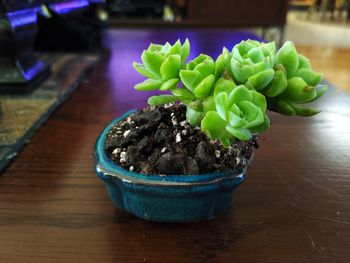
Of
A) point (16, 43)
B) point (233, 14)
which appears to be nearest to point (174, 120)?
point (16, 43)

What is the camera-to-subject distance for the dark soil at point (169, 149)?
0.32m

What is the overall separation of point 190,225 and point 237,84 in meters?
0.14

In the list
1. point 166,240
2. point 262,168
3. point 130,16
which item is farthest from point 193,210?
point 130,16

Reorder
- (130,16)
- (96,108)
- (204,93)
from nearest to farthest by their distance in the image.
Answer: (204,93) → (96,108) → (130,16)

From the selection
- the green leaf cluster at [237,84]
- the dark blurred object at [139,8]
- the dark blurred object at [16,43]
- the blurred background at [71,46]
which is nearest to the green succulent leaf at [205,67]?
the green leaf cluster at [237,84]

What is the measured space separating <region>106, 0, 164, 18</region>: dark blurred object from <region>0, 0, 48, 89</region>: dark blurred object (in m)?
1.75

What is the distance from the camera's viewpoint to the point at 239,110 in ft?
0.91

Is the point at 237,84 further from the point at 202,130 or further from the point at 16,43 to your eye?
the point at 16,43

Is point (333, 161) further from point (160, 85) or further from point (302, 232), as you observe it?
point (160, 85)

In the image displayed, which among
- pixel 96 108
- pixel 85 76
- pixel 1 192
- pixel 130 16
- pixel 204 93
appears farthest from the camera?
pixel 130 16

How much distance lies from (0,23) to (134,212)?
1.83 feet

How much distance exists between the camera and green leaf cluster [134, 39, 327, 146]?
0.91ft

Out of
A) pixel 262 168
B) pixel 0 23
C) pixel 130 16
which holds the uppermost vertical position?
pixel 0 23

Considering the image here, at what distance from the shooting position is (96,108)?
2.28 ft
